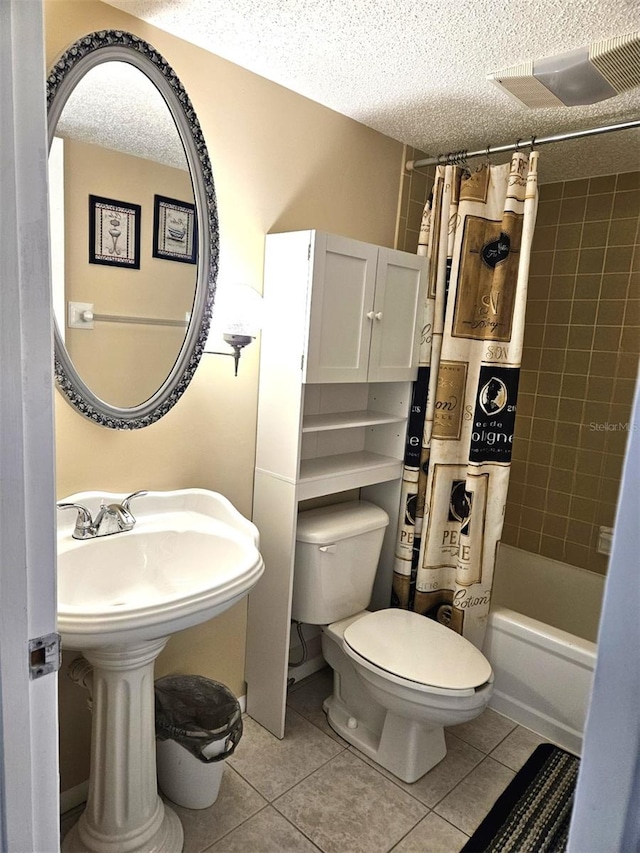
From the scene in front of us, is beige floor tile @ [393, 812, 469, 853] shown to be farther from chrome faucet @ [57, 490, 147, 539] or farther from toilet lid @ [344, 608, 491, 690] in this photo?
chrome faucet @ [57, 490, 147, 539]

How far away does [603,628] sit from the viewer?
428mm

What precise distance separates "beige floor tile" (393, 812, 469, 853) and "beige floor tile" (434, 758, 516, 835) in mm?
30

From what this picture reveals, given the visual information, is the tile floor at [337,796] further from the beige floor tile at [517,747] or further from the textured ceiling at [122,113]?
the textured ceiling at [122,113]

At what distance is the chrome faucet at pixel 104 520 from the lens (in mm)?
1596

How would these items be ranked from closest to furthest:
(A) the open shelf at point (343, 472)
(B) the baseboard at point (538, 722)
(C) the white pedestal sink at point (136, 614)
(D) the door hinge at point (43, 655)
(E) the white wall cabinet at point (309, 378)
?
(D) the door hinge at point (43, 655) < (C) the white pedestal sink at point (136, 614) < (E) the white wall cabinet at point (309, 378) < (A) the open shelf at point (343, 472) < (B) the baseboard at point (538, 722)

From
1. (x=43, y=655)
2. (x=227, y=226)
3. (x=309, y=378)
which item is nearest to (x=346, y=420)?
(x=309, y=378)

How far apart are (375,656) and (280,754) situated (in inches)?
20.7

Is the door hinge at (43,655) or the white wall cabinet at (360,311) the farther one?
the white wall cabinet at (360,311)

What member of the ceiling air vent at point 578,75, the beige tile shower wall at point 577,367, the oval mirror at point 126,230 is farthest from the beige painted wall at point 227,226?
the beige tile shower wall at point 577,367

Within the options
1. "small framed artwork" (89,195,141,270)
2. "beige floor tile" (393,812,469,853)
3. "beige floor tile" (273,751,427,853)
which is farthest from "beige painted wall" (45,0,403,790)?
"beige floor tile" (393,812,469,853)

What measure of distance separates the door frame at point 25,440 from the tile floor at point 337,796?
110cm

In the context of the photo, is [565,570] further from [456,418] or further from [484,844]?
[484,844]

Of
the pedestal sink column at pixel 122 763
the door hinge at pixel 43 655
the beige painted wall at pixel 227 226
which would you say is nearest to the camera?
the door hinge at pixel 43 655

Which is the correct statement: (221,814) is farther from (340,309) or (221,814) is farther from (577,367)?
(577,367)
